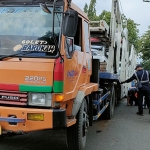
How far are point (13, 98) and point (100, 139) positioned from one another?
8.83 ft

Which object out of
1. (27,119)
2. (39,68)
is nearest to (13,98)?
(27,119)

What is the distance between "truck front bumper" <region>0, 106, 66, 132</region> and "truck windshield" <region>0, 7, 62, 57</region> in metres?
0.79

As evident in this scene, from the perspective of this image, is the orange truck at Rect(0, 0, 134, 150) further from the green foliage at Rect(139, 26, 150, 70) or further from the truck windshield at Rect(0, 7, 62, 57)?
the green foliage at Rect(139, 26, 150, 70)

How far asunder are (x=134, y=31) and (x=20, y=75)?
36715mm

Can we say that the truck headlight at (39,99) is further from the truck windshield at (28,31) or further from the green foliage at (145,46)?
the green foliage at (145,46)

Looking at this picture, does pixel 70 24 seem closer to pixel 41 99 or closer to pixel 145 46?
pixel 41 99

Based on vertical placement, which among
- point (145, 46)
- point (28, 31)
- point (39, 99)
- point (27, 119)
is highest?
point (145, 46)

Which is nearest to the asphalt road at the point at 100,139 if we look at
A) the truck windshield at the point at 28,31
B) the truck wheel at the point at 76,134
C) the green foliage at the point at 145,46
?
the truck wheel at the point at 76,134

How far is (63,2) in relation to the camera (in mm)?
4270

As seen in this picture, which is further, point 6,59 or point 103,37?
point 103,37

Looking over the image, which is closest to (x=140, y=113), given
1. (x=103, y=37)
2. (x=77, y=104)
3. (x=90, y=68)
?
(x=103, y=37)

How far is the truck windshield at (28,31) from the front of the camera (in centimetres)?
413

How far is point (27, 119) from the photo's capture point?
3.93 metres

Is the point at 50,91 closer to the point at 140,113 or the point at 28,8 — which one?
the point at 28,8
